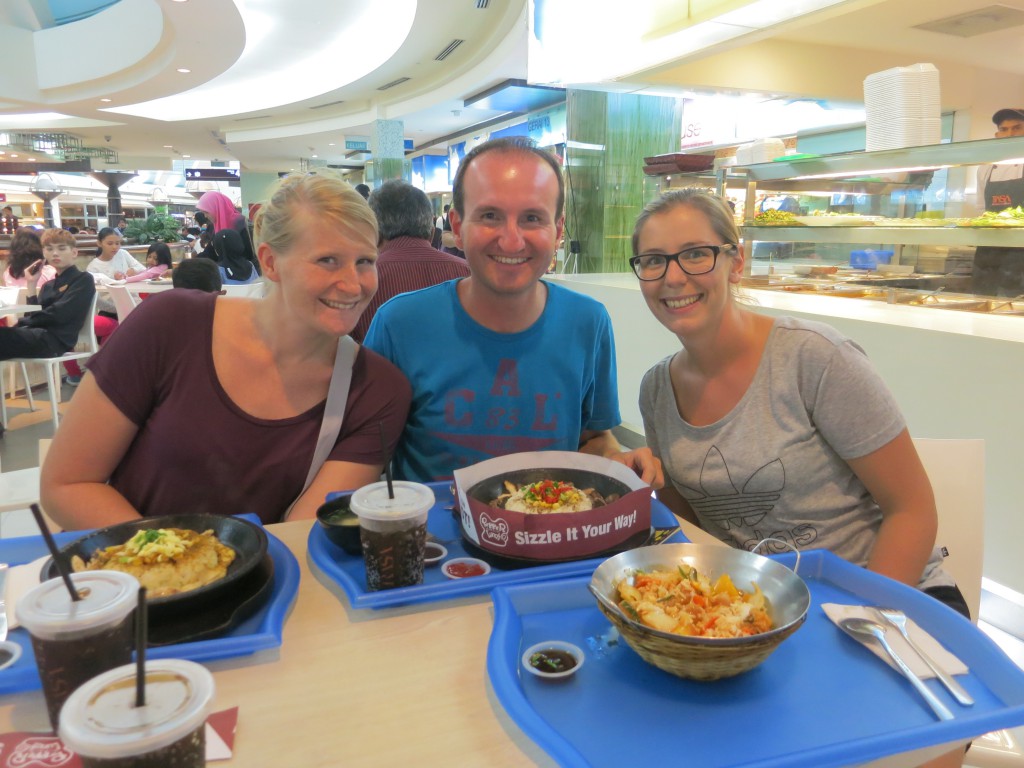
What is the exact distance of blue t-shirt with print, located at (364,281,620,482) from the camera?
6.50 feet

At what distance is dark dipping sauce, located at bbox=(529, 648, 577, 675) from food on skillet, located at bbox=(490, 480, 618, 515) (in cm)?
38

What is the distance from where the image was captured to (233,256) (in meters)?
6.37

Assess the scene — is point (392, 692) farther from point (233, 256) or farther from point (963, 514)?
point (233, 256)

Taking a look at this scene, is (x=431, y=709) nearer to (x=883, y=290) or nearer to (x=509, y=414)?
(x=509, y=414)

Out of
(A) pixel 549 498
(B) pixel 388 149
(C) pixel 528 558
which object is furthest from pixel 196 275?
(B) pixel 388 149

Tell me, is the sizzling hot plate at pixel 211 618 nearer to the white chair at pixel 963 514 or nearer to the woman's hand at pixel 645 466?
the woman's hand at pixel 645 466

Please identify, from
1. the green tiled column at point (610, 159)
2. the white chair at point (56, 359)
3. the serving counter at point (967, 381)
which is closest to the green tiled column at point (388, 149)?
the green tiled column at point (610, 159)

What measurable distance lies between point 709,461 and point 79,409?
1.56 metres

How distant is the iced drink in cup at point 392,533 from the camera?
1156 millimetres

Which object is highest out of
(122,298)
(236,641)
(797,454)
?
(122,298)

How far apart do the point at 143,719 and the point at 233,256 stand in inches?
250

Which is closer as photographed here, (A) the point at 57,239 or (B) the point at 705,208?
(B) the point at 705,208

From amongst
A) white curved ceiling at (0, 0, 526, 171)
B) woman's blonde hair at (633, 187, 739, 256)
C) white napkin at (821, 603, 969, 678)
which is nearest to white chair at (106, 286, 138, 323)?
white curved ceiling at (0, 0, 526, 171)

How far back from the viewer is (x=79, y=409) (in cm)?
165
